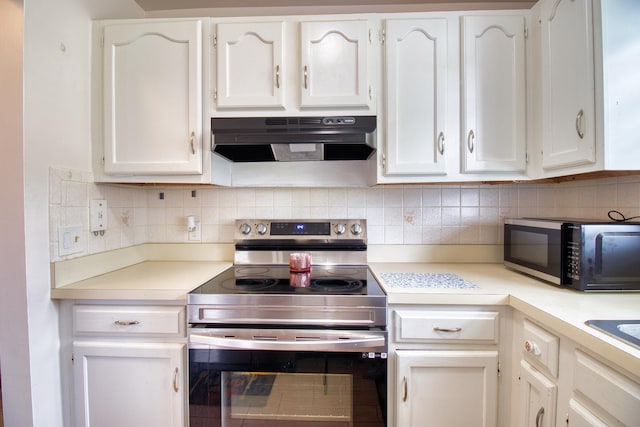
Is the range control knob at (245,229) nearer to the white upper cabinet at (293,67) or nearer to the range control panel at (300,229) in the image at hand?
the range control panel at (300,229)

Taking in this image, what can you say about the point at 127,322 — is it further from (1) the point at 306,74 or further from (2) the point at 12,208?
(1) the point at 306,74

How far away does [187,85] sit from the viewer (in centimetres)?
142

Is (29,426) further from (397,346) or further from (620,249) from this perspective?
(620,249)

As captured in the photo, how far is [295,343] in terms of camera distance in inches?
45.3

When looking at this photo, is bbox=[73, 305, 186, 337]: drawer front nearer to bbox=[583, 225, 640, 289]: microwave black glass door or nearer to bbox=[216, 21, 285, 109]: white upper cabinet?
bbox=[216, 21, 285, 109]: white upper cabinet

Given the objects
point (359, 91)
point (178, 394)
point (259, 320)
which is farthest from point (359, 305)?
point (359, 91)

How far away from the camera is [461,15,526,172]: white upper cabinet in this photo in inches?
54.0

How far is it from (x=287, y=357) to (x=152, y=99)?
139 cm

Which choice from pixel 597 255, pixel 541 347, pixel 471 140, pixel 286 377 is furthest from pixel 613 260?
pixel 286 377

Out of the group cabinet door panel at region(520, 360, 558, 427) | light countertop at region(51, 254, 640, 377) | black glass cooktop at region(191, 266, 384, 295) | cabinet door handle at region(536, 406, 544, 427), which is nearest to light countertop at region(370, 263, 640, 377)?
light countertop at region(51, 254, 640, 377)

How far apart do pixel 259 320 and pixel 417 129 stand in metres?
1.16

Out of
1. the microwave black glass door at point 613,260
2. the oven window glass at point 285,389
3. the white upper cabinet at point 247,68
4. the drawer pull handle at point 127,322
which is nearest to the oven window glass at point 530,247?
the microwave black glass door at point 613,260

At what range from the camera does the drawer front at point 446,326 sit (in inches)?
45.6

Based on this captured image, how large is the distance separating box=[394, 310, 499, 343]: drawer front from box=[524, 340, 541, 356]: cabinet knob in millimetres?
110
